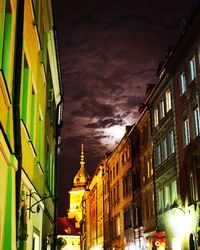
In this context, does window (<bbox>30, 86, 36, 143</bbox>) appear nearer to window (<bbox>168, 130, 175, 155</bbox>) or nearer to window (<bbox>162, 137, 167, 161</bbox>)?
window (<bbox>168, 130, 175, 155</bbox>)

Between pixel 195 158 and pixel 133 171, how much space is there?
20.1 metres

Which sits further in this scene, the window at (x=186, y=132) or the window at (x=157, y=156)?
the window at (x=157, y=156)

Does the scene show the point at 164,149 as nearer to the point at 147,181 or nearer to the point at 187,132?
the point at 187,132

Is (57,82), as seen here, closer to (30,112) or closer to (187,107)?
(187,107)

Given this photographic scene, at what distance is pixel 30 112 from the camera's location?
38.0 feet

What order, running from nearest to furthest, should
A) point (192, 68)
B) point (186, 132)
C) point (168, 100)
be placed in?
point (192, 68), point (186, 132), point (168, 100)

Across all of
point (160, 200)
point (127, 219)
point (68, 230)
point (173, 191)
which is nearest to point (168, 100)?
point (173, 191)

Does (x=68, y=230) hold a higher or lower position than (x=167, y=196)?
higher

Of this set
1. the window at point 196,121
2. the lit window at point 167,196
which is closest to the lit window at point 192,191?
the window at point 196,121

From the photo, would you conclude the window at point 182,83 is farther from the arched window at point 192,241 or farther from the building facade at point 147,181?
the building facade at point 147,181

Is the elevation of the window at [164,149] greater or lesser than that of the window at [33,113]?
greater

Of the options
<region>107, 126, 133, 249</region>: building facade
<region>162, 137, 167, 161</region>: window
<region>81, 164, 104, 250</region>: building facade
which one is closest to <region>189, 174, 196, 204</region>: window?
<region>162, 137, 167, 161</region>: window

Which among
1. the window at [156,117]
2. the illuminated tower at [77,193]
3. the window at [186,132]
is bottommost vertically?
the window at [186,132]

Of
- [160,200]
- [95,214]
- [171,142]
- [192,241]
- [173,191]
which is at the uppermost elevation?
[171,142]
